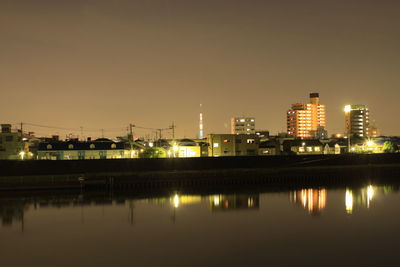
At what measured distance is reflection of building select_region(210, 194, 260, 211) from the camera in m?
20.1

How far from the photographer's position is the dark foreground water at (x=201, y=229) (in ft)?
40.1

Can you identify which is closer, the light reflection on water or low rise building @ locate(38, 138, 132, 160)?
the light reflection on water

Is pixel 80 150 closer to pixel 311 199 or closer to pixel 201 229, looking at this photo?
pixel 311 199

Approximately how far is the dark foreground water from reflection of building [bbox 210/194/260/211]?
52 millimetres

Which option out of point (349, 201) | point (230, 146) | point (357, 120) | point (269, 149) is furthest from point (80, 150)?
point (357, 120)

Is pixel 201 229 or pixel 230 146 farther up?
pixel 230 146

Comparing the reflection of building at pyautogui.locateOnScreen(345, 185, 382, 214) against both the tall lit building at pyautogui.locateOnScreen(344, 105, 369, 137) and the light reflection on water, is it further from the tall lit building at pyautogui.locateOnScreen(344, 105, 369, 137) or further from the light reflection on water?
the tall lit building at pyautogui.locateOnScreen(344, 105, 369, 137)

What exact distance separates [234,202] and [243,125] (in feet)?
209

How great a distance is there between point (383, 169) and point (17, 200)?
26173 mm

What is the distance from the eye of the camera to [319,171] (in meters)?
30.2

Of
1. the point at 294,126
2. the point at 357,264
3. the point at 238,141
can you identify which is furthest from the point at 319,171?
the point at 294,126

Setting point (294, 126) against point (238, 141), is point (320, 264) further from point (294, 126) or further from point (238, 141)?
point (294, 126)

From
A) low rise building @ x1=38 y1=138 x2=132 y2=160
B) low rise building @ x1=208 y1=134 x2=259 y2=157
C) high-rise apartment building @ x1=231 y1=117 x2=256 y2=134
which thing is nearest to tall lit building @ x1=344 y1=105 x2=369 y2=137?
high-rise apartment building @ x1=231 y1=117 x2=256 y2=134

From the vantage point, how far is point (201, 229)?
16.0 m
